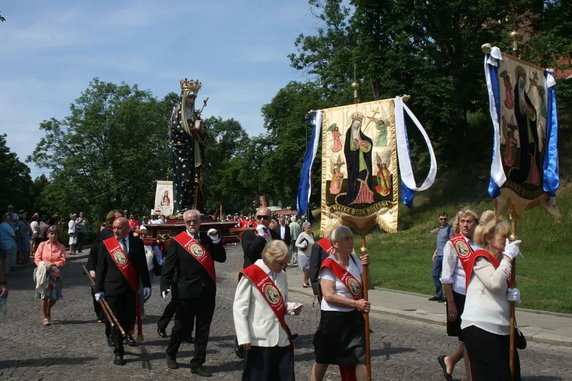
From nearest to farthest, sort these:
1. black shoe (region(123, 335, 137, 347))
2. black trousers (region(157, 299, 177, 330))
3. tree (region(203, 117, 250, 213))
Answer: black shoe (region(123, 335, 137, 347)) < black trousers (region(157, 299, 177, 330)) < tree (region(203, 117, 250, 213))

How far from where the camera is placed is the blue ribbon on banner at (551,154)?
7586 millimetres

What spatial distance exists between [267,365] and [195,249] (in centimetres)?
282

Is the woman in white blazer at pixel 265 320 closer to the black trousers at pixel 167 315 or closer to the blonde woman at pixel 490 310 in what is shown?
the blonde woman at pixel 490 310

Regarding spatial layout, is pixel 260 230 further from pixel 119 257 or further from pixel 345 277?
pixel 345 277

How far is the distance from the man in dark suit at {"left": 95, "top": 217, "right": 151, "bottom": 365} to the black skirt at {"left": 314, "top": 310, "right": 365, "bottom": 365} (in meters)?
3.35

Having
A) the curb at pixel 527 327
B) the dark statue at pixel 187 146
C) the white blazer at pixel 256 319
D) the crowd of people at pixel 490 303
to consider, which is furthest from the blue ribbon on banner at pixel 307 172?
the dark statue at pixel 187 146

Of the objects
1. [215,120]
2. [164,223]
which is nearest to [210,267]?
[164,223]

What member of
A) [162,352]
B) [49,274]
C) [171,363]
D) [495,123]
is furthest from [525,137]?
[49,274]

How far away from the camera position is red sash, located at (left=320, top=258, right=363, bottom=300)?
5559mm

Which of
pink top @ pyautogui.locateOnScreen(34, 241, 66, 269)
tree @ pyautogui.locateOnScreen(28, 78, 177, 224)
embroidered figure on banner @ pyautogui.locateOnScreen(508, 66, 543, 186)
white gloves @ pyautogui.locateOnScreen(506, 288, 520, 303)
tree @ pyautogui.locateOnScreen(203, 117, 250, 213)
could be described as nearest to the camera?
white gloves @ pyautogui.locateOnScreen(506, 288, 520, 303)

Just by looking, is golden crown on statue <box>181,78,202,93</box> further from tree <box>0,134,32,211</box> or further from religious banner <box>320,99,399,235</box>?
tree <box>0,134,32,211</box>

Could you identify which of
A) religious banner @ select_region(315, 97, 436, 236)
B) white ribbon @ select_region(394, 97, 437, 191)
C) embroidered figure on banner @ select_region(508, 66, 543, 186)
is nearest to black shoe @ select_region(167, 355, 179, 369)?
religious banner @ select_region(315, 97, 436, 236)

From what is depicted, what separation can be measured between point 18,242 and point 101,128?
35963 mm

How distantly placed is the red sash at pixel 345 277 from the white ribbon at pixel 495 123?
213 cm
